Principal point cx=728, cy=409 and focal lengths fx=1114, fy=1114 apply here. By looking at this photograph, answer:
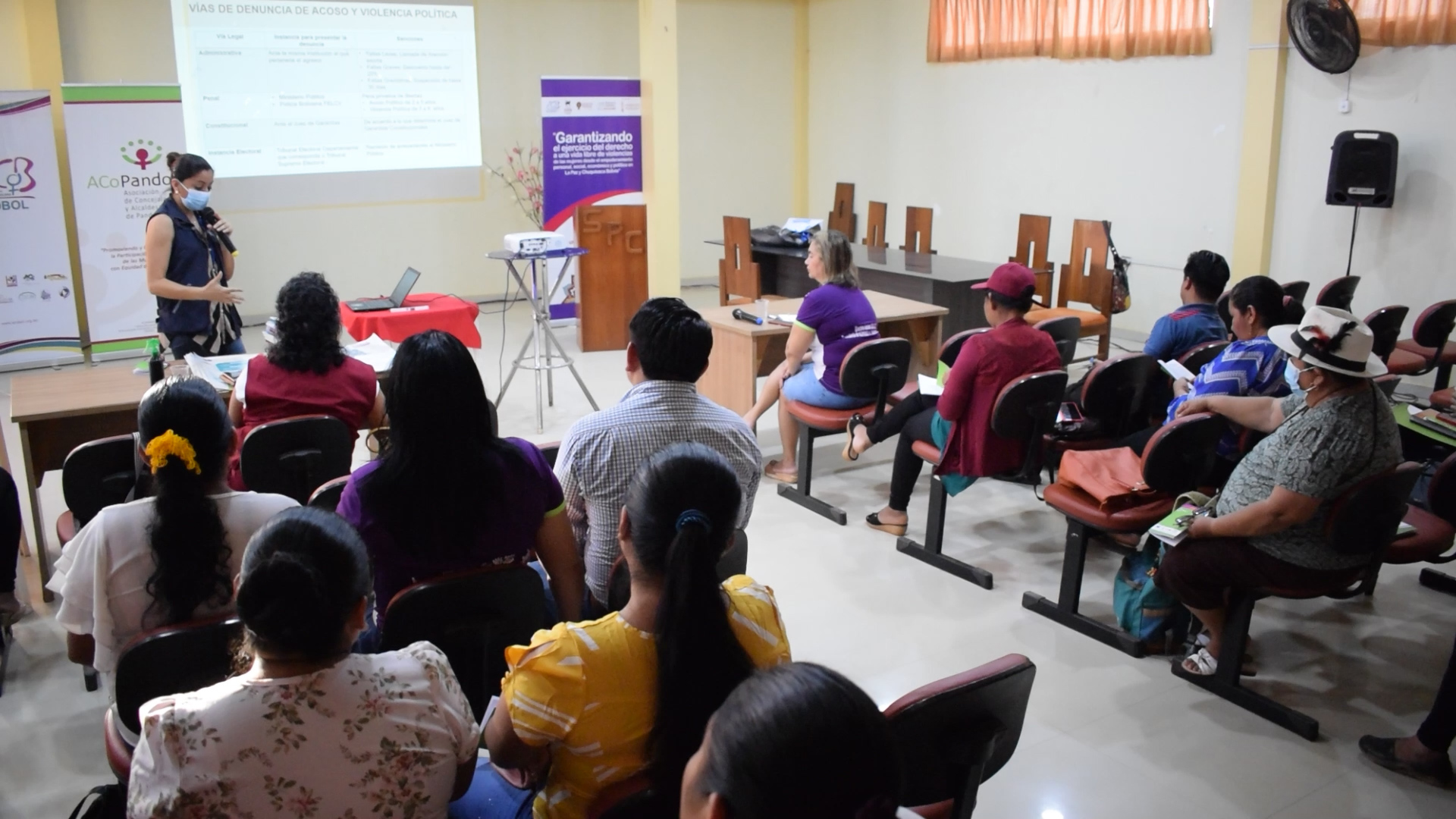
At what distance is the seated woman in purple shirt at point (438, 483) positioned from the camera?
7.25 ft

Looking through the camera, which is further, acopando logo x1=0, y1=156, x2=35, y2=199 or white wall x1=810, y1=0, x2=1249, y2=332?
white wall x1=810, y1=0, x2=1249, y2=332

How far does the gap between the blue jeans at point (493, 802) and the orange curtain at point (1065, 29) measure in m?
6.84

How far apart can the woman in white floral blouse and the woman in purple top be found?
3055 mm

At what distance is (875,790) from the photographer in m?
1.02

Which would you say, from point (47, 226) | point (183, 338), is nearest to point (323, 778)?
point (183, 338)

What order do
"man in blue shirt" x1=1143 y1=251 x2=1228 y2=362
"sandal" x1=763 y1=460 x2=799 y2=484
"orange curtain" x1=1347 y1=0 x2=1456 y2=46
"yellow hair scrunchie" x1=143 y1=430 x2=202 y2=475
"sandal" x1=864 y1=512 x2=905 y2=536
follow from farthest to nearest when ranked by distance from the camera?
1. "orange curtain" x1=1347 y1=0 x2=1456 y2=46
2. "sandal" x1=763 y1=460 x2=799 y2=484
3. "sandal" x1=864 y1=512 x2=905 y2=536
4. "man in blue shirt" x1=1143 y1=251 x2=1228 y2=362
5. "yellow hair scrunchie" x1=143 y1=430 x2=202 y2=475

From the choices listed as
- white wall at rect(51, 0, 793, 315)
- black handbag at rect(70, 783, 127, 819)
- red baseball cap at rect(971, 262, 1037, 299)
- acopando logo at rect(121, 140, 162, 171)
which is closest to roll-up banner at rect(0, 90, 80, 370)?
acopando logo at rect(121, 140, 162, 171)

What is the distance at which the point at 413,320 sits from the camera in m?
5.20

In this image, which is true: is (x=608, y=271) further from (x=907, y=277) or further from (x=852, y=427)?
(x=852, y=427)

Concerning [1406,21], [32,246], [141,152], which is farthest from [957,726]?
[32,246]

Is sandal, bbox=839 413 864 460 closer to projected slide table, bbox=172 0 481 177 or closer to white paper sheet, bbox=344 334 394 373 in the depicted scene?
white paper sheet, bbox=344 334 394 373

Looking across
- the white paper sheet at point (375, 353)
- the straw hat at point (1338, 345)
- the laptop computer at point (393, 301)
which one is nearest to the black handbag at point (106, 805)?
the white paper sheet at point (375, 353)

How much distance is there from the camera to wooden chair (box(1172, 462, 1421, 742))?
2707 millimetres

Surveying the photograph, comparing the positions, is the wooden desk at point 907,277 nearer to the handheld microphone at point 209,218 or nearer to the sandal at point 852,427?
the sandal at point 852,427
